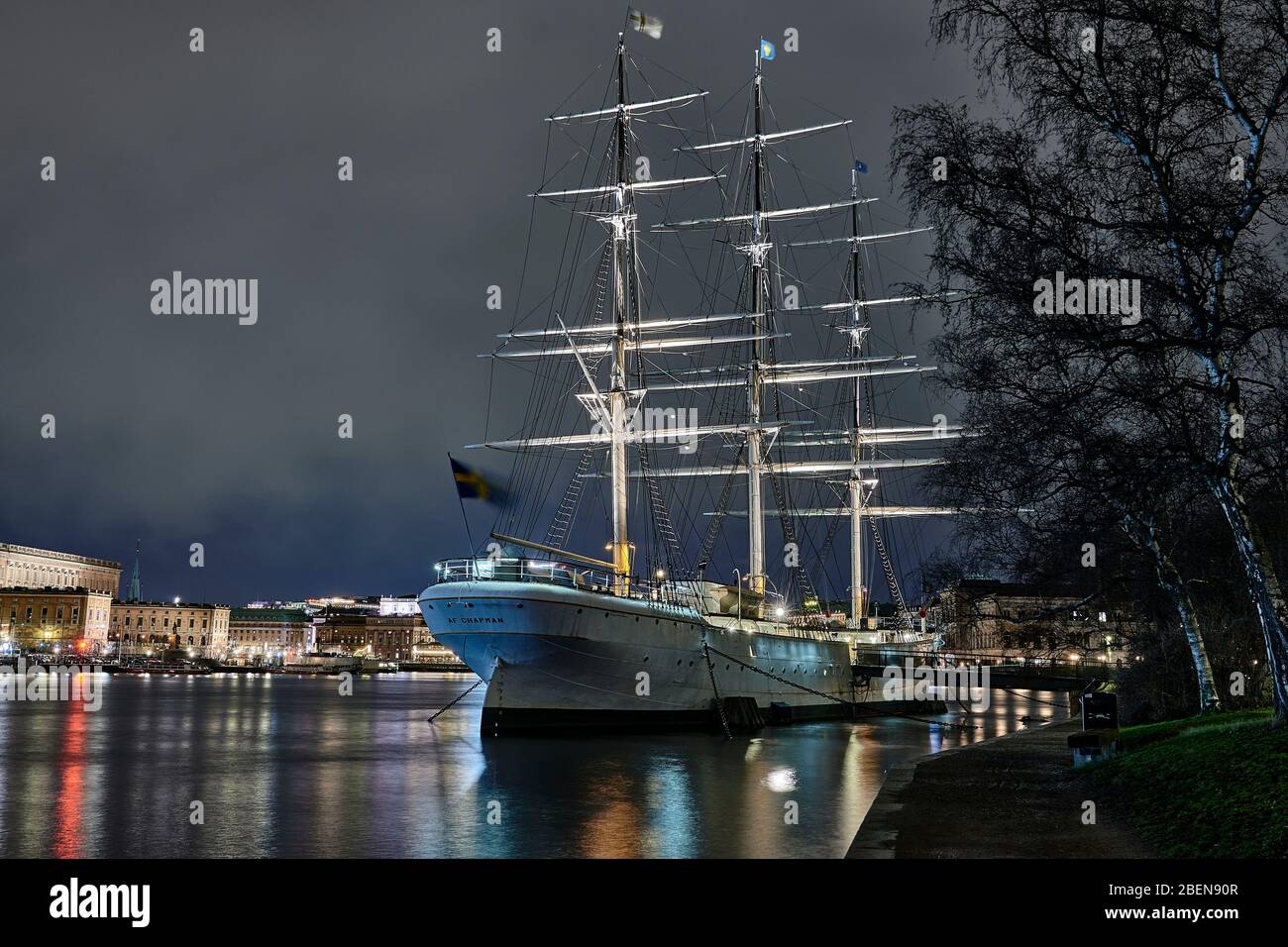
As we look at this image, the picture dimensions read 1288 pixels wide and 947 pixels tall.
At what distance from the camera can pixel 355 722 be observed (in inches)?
2267

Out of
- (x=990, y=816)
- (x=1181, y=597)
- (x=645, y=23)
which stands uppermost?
(x=645, y=23)

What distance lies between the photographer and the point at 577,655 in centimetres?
4075

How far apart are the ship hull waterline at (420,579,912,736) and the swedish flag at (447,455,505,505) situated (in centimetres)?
309

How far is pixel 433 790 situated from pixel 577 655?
52.0 feet

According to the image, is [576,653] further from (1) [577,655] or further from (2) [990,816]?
(2) [990,816]

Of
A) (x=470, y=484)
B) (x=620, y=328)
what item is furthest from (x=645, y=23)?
(x=470, y=484)

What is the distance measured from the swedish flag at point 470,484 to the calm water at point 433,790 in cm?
869

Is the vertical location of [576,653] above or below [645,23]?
below

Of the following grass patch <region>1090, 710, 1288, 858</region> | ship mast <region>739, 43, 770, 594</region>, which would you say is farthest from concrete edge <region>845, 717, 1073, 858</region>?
ship mast <region>739, 43, 770, 594</region>

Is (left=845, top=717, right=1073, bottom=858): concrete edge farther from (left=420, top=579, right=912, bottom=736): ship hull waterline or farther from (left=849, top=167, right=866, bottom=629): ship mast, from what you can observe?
(left=849, top=167, right=866, bottom=629): ship mast

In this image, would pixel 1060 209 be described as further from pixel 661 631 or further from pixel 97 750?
pixel 97 750
